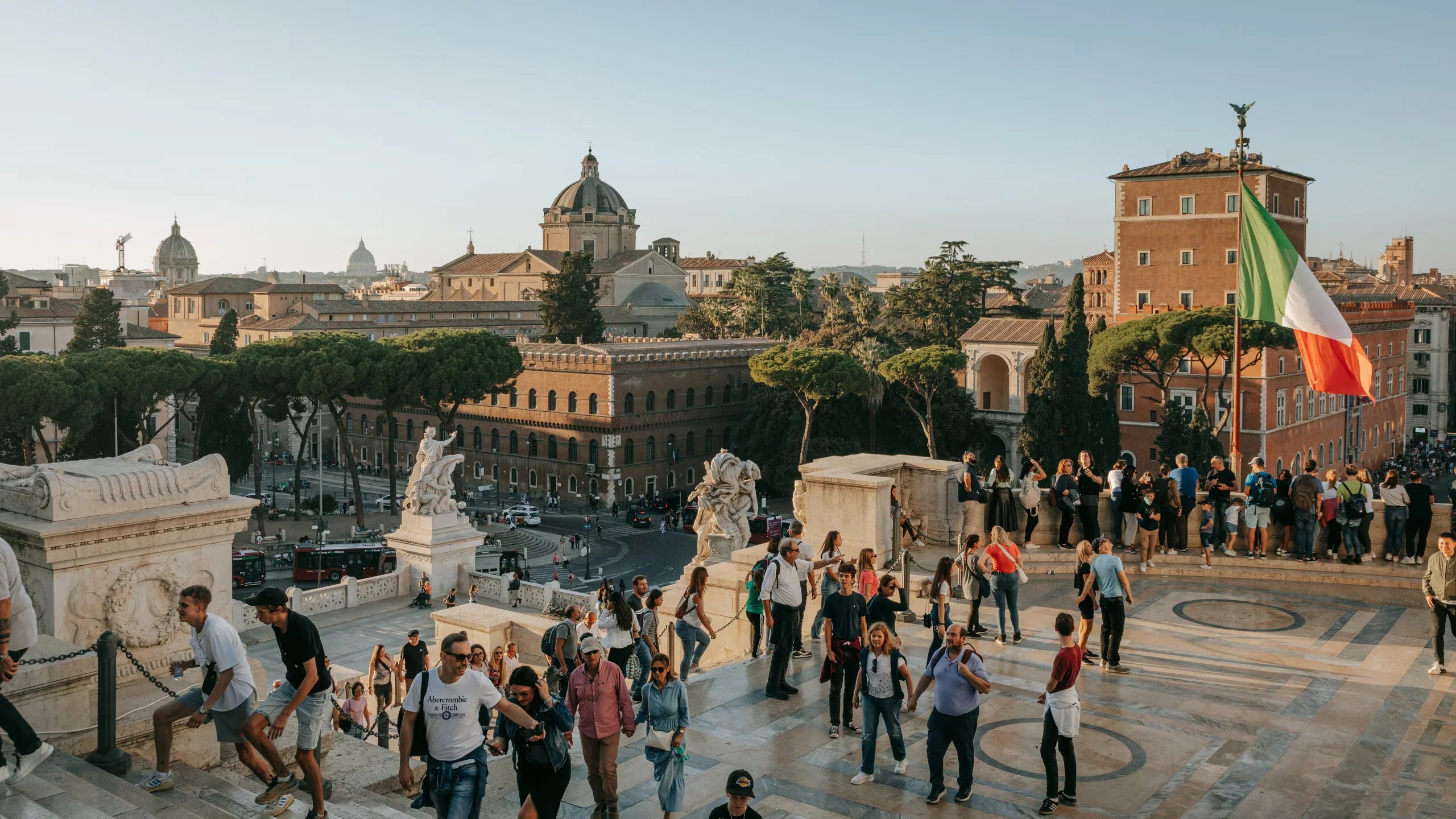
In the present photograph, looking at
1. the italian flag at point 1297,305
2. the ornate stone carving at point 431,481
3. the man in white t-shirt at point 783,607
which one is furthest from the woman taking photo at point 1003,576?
the ornate stone carving at point 431,481

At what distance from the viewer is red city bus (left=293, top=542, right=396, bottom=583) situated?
3256cm

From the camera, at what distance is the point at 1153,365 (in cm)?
4384

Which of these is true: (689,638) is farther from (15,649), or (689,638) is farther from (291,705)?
(15,649)

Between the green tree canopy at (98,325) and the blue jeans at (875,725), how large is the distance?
5331 cm

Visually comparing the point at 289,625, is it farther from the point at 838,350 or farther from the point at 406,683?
the point at 838,350

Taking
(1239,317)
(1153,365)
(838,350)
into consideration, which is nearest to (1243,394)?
(1153,365)

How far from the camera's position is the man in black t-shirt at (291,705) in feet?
19.7

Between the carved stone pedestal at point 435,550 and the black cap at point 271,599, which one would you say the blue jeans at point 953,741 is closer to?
the black cap at point 271,599

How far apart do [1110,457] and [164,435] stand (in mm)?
40550

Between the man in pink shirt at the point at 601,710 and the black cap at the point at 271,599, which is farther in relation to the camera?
the man in pink shirt at the point at 601,710

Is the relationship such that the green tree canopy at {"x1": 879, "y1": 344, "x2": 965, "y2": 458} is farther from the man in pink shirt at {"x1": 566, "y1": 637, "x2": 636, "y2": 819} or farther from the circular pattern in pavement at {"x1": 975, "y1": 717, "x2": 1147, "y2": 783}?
the man in pink shirt at {"x1": 566, "y1": 637, "x2": 636, "y2": 819}

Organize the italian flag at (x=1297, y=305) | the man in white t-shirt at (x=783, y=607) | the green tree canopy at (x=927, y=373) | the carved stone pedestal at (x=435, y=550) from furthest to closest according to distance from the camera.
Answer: the green tree canopy at (x=927, y=373), the carved stone pedestal at (x=435, y=550), the italian flag at (x=1297, y=305), the man in white t-shirt at (x=783, y=607)

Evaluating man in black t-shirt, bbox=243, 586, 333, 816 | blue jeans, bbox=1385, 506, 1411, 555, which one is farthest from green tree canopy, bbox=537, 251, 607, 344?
man in black t-shirt, bbox=243, 586, 333, 816

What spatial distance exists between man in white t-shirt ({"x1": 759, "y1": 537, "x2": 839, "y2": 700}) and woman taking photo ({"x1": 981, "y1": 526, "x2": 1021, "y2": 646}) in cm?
162
